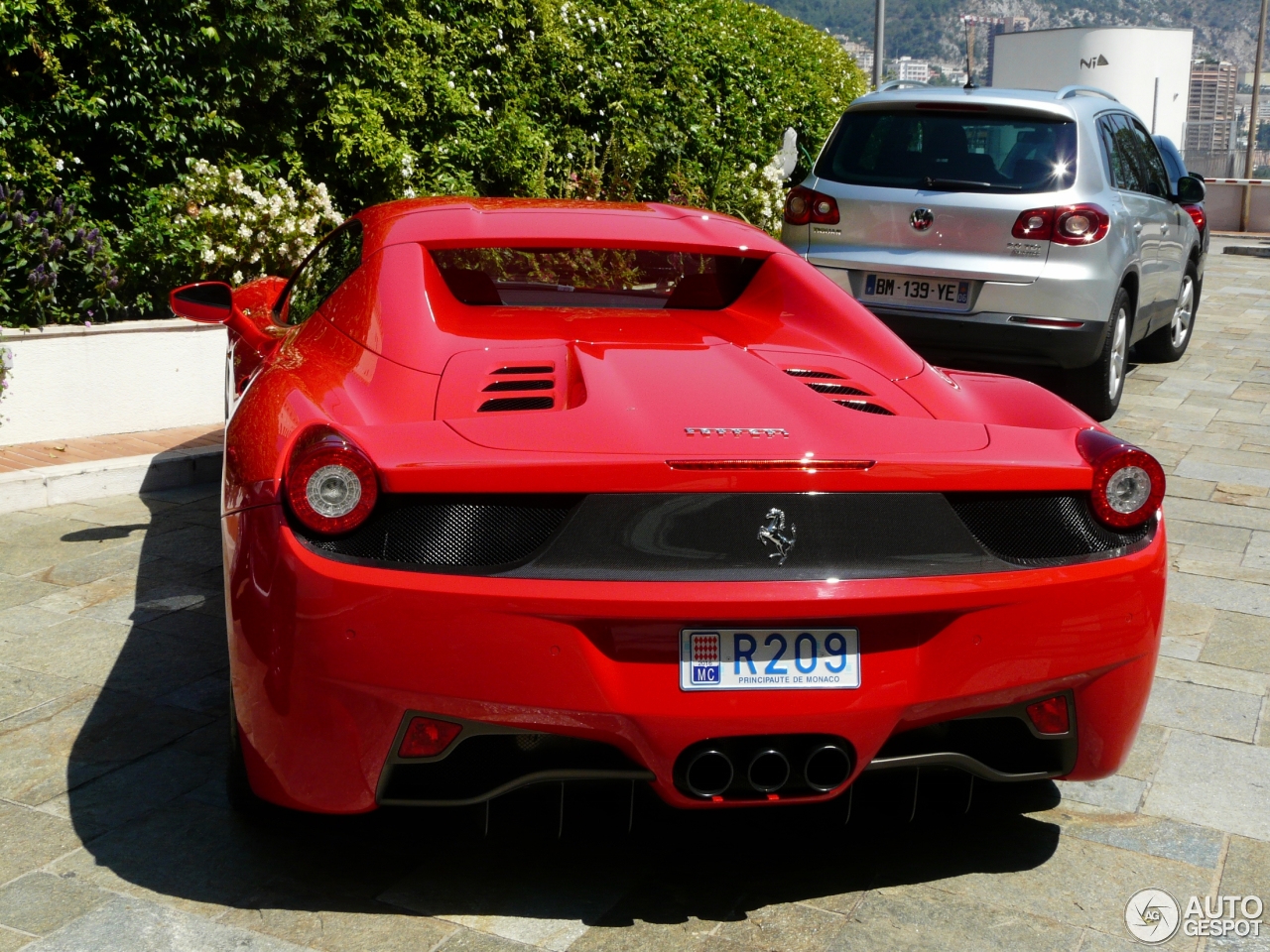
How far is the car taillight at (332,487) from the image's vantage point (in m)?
2.66

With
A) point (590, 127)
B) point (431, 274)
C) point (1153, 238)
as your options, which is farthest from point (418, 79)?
point (431, 274)

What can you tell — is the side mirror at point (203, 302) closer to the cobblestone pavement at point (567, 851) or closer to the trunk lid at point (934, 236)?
the cobblestone pavement at point (567, 851)

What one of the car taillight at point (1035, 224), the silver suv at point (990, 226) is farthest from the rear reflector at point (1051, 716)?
the car taillight at point (1035, 224)

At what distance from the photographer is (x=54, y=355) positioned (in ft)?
23.4

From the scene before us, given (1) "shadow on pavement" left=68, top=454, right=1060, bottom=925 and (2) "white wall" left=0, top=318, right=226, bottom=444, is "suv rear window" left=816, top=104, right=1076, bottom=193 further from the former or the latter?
(1) "shadow on pavement" left=68, top=454, right=1060, bottom=925

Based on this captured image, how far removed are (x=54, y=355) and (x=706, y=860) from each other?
5.20 meters

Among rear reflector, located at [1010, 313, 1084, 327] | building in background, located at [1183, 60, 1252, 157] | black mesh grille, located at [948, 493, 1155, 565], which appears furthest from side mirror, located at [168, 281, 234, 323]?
building in background, located at [1183, 60, 1252, 157]

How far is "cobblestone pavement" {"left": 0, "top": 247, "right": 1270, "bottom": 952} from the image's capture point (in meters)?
2.88

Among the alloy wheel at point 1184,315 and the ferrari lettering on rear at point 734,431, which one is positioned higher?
the ferrari lettering on rear at point 734,431

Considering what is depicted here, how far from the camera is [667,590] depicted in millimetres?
2646

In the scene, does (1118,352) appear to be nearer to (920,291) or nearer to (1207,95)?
(920,291)

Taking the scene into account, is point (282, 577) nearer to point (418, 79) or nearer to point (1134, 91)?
point (418, 79)

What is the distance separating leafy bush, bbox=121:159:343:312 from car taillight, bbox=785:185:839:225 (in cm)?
290

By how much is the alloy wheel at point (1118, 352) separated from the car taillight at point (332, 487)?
636cm
